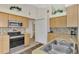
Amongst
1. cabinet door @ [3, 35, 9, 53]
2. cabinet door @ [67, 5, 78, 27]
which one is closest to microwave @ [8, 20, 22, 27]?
cabinet door @ [3, 35, 9, 53]

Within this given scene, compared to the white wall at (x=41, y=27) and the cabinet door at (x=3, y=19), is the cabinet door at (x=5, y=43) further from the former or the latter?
the white wall at (x=41, y=27)

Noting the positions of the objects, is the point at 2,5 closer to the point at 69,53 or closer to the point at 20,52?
the point at 20,52

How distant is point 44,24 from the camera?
5.66 feet

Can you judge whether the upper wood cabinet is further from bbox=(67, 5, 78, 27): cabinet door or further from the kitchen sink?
the kitchen sink

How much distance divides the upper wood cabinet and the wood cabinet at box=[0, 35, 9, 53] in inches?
29.3

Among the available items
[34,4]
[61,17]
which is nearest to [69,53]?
[61,17]

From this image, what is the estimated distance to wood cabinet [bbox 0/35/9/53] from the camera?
5.00ft

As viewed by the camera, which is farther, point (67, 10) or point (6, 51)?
point (67, 10)

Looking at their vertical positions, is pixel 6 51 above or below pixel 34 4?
below

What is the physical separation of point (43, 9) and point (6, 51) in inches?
33.7

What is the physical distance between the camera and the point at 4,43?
1.55 meters

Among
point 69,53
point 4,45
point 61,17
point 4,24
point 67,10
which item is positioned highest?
point 67,10

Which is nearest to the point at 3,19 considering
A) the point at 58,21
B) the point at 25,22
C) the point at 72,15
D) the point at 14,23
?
the point at 14,23
